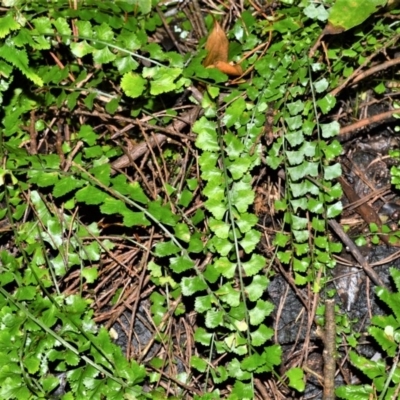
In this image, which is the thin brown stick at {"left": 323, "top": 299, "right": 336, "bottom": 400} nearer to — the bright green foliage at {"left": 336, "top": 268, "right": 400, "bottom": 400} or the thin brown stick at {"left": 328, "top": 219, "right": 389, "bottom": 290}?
the bright green foliage at {"left": 336, "top": 268, "right": 400, "bottom": 400}

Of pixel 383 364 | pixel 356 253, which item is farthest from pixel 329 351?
pixel 356 253

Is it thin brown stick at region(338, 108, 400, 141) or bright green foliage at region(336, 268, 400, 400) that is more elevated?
thin brown stick at region(338, 108, 400, 141)

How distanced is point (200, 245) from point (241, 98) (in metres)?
0.67

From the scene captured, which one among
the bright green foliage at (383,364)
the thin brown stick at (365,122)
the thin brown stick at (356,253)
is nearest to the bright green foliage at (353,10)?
the thin brown stick at (365,122)

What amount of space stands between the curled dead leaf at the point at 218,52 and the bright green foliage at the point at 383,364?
1.16m

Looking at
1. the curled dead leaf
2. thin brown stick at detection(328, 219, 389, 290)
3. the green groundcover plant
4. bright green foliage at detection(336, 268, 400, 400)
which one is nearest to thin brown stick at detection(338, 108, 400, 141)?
the green groundcover plant

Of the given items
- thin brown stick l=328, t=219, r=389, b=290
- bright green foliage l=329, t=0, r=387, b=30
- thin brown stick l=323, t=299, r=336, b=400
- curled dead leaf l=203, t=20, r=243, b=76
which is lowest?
thin brown stick l=323, t=299, r=336, b=400

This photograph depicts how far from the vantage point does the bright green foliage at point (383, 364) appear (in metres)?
2.51

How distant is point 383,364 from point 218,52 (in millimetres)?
1568

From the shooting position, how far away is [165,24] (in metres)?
3.05

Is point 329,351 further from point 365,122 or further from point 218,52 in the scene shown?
point 218,52

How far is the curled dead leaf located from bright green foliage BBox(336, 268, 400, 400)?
1.16 meters

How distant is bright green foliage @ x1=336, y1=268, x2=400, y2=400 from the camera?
2508 mm

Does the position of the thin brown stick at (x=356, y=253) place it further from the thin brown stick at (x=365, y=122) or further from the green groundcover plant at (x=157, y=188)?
the thin brown stick at (x=365, y=122)
